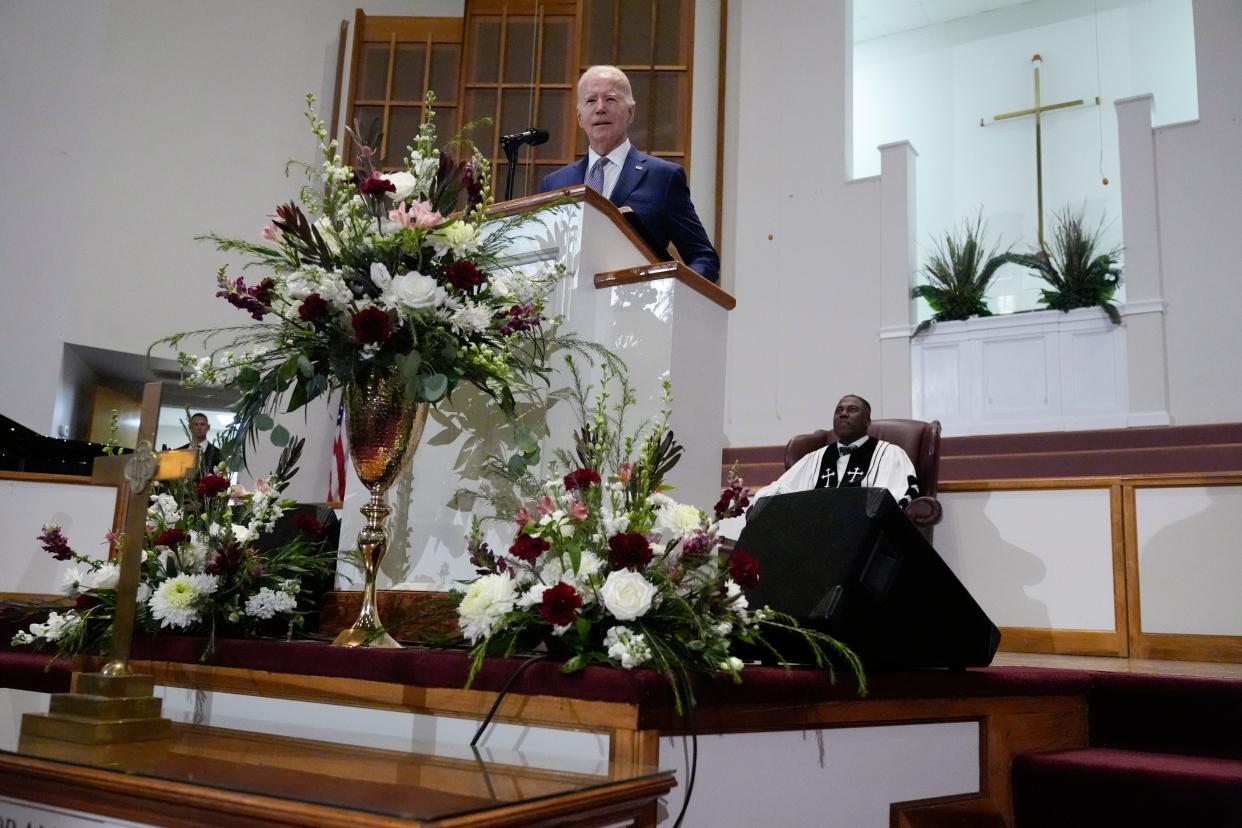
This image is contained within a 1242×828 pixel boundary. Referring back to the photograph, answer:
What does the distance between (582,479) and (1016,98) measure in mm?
9519

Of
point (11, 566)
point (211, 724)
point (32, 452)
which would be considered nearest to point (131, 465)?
point (211, 724)

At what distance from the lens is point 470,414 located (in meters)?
2.65

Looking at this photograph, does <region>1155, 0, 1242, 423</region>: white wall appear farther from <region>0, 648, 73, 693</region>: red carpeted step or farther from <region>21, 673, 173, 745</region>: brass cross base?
<region>21, 673, 173, 745</region>: brass cross base

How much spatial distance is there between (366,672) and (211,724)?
0.93ft

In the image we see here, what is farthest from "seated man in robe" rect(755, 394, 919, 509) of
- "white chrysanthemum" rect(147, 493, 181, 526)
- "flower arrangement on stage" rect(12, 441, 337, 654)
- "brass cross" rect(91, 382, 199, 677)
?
"brass cross" rect(91, 382, 199, 677)

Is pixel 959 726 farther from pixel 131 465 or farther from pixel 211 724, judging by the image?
pixel 131 465

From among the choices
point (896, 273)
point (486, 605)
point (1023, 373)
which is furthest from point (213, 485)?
point (896, 273)

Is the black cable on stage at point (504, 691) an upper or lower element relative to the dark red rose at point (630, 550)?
lower

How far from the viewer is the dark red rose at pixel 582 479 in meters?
1.91

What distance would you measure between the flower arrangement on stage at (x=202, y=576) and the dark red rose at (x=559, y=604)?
885 mm

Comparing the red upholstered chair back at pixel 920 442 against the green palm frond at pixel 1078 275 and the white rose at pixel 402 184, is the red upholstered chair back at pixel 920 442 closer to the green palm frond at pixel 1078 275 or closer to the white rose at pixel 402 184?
the green palm frond at pixel 1078 275

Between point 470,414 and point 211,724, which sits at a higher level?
point 470,414

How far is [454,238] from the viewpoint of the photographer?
221 centimetres

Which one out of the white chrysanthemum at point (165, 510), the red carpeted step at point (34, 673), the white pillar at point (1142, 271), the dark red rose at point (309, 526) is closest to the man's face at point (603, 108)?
the dark red rose at point (309, 526)
